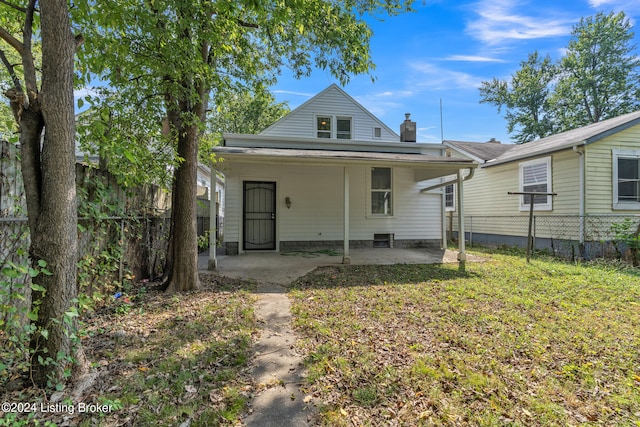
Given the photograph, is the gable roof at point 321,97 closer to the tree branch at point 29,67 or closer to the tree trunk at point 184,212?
the tree trunk at point 184,212

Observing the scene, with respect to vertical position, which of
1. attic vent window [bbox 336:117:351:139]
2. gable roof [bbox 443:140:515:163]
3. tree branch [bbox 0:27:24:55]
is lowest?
tree branch [bbox 0:27:24:55]

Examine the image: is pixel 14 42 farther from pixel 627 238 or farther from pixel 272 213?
pixel 627 238

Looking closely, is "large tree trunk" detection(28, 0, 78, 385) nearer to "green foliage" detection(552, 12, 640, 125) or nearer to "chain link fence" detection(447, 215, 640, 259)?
"chain link fence" detection(447, 215, 640, 259)

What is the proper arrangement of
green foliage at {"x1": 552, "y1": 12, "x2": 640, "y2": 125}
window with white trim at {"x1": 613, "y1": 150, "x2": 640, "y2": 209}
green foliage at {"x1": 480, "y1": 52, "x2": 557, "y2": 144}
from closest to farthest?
window with white trim at {"x1": 613, "y1": 150, "x2": 640, "y2": 209} < green foliage at {"x1": 552, "y1": 12, "x2": 640, "y2": 125} < green foliage at {"x1": 480, "y1": 52, "x2": 557, "y2": 144}

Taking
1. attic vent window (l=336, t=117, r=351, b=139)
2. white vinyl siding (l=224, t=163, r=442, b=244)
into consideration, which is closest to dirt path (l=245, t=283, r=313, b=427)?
white vinyl siding (l=224, t=163, r=442, b=244)

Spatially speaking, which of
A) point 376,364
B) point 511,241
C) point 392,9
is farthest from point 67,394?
point 511,241

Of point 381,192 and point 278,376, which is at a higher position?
point 381,192

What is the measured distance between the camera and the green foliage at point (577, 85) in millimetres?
19188

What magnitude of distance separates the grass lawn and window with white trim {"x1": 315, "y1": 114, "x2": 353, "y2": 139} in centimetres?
785

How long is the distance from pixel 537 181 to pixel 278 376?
36.3 feet

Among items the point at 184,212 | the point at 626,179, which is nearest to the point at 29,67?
the point at 184,212

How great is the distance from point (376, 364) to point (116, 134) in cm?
404

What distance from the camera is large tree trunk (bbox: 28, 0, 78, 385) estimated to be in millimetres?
2082

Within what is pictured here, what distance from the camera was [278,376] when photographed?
8.31 feet
